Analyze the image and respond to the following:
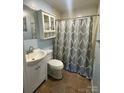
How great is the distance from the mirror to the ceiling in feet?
2.42

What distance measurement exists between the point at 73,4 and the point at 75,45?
127 cm

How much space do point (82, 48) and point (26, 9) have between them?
5.91 ft

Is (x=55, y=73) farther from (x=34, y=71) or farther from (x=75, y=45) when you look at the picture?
(x=75, y=45)

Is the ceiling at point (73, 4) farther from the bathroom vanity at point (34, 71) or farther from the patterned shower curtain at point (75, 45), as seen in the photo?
the bathroom vanity at point (34, 71)

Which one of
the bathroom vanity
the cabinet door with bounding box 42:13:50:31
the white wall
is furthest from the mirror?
the bathroom vanity

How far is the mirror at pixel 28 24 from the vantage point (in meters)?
2.04

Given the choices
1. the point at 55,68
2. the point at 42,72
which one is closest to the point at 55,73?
the point at 55,68

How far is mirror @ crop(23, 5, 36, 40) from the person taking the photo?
6.71 feet

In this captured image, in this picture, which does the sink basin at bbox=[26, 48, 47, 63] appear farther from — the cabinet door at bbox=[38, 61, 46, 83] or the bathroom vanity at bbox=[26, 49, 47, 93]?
the cabinet door at bbox=[38, 61, 46, 83]

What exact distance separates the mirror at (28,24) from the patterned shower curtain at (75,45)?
972 millimetres

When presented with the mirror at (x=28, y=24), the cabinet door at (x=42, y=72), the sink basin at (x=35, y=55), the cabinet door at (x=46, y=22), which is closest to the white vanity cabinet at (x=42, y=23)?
the cabinet door at (x=46, y=22)

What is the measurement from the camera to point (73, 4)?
276cm
